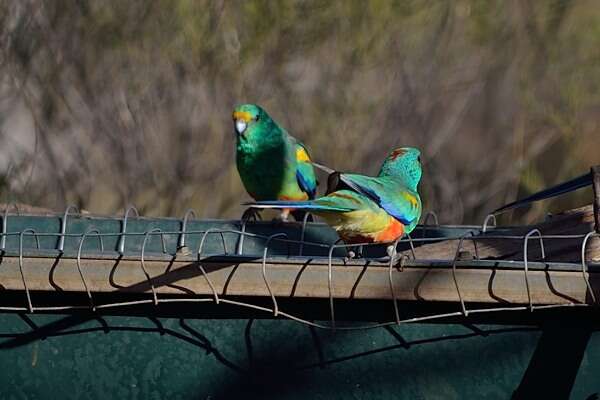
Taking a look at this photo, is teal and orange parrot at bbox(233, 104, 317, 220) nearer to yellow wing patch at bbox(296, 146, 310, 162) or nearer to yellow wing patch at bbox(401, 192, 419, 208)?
yellow wing patch at bbox(296, 146, 310, 162)

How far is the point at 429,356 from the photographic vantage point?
196 cm

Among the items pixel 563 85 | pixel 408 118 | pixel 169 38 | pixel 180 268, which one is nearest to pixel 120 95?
pixel 169 38

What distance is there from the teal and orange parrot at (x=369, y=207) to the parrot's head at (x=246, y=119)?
1474mm

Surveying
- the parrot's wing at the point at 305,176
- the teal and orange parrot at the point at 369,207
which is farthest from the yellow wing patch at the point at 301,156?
the teal and orange parrot at the point at 369,207

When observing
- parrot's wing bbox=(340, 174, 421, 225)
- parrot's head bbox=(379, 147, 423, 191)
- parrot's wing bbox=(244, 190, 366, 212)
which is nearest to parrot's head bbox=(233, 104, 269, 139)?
parrot's head bbox=(379, 147, 423, 191)

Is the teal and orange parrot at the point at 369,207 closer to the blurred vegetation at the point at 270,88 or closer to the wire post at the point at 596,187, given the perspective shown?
the wire post at the point at 596,187

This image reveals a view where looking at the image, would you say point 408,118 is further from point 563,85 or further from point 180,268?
point 180,268

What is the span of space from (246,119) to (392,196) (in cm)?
173

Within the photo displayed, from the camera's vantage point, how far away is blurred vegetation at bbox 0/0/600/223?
6.36m

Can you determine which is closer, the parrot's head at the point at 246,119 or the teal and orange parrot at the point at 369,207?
the teal and orange parrot at the point at 369,207

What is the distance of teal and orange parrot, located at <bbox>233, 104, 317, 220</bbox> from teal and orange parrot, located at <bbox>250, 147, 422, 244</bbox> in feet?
4.70

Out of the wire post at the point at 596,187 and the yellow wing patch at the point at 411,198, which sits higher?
the yellow wing patch at the point at 411,198

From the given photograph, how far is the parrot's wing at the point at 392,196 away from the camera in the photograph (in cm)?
279

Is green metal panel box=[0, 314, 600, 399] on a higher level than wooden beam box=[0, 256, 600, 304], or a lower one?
lower
